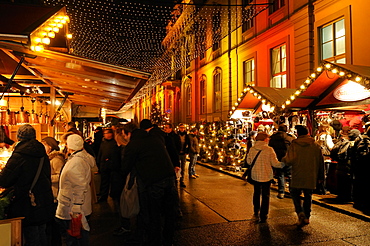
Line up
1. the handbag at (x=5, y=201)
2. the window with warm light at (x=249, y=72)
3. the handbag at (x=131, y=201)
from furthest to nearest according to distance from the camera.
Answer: the window with warm light at (x=249, y=72) < the handbag at (x=131, y=201) < the handbag at (x=5, y=201)

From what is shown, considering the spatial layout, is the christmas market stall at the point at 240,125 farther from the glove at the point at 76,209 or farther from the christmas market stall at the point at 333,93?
the glove at the point at 76,209

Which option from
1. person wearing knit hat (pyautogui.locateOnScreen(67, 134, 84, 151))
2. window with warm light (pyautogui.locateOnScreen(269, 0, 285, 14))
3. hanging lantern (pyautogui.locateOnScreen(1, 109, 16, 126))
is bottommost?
person wearing knit hat (pyautogui.locateOnScreen(67, 134, 84, 151))

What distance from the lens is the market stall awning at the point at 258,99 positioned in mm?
10006

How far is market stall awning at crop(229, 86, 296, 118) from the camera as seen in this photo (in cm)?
1001

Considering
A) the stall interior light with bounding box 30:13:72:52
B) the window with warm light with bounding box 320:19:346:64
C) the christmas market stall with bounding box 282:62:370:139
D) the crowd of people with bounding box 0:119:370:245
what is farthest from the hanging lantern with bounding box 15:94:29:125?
the window with warm light with bounding box 320:19:346:64

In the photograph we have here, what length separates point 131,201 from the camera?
15.6 feet

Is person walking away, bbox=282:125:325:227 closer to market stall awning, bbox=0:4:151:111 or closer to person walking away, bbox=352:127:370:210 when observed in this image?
person walking away, bbox=352:127:370:210

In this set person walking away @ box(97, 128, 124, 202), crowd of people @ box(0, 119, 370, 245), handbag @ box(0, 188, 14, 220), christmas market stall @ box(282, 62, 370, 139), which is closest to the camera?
handbag @ box(0, 188, 14, 220)

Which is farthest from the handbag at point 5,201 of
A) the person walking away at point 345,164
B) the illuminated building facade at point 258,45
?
the person walking away at point 345,164

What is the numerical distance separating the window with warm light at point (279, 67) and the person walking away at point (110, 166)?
9540mm

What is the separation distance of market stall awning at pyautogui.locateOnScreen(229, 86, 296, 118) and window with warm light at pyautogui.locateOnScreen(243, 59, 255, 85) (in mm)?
5371

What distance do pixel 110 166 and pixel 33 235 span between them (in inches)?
99.4

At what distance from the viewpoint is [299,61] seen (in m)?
13.1

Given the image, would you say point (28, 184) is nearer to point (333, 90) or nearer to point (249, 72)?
point (333, 90)
